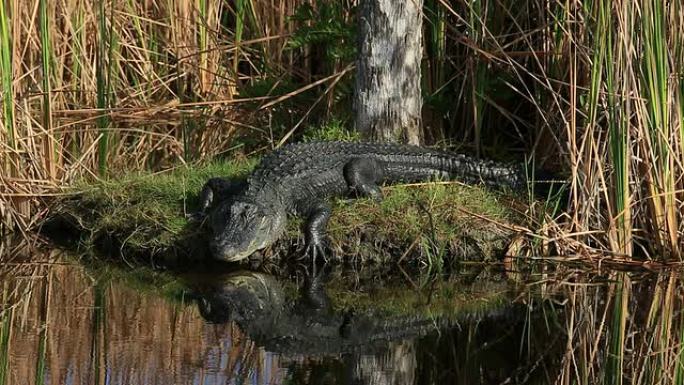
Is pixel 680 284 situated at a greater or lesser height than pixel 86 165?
lesser

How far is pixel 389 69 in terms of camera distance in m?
8.27

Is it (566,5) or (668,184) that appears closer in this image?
(668,184)

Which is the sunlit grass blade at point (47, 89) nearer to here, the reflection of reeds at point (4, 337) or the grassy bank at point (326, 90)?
the grassy bank at point (326, 90)

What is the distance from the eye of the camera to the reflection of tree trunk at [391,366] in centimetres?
523

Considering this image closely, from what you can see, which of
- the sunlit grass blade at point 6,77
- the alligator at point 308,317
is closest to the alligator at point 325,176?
the alligator at point 308,317

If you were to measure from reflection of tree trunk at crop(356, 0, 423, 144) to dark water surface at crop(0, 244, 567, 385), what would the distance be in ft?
5.07

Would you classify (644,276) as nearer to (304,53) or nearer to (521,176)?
(521,176)

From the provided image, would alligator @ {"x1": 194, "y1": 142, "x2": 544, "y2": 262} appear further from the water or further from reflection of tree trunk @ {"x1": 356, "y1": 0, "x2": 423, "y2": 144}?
the water

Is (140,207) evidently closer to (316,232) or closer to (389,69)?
(316,232)

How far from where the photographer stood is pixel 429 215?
7305 mm

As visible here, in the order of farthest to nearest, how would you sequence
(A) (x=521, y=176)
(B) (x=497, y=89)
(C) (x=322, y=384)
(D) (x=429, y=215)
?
(B) (x=497, y=89)
(A) (x=521, y=176)
(D) (x=429, y=215)
(C) (x=322, y=384)

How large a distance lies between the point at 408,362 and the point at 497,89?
11.2 ft

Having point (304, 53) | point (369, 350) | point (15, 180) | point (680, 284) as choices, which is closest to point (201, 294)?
point (369, 350)

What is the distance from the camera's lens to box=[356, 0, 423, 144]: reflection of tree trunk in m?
8.18
